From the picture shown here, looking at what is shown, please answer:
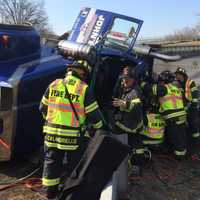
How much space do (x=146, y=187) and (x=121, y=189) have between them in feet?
2.03

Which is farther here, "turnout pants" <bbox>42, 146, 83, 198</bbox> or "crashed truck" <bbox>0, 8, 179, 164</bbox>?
"crashed truck" <bbox>0, 8, 179, 164</bbox>

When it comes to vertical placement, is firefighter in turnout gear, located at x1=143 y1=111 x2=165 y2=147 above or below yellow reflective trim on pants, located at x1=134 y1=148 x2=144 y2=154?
above

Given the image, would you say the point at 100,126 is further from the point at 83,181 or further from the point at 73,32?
the point at 73,32

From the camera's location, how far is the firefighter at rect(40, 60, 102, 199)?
4156mm

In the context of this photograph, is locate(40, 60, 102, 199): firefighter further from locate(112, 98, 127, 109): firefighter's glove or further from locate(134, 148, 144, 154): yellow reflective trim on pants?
locate(134, 148, 144, 154): yellow reflective trim on pants

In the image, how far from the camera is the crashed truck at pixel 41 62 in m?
4.74

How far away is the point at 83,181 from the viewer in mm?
3736

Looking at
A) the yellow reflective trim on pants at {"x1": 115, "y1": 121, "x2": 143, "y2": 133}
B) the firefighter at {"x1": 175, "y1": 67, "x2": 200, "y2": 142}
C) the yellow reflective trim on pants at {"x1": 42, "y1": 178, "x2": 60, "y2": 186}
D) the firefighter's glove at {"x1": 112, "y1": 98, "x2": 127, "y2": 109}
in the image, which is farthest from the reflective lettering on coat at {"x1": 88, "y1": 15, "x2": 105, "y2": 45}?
the yellow reflective trim on pants at {"x1": 42, "y1": 178, "x2": 60, "y2": 186}

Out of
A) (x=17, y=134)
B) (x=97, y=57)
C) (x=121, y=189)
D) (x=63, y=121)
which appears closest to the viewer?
(x=63, y=121)

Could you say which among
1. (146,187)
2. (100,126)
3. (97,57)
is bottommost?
(146,187)

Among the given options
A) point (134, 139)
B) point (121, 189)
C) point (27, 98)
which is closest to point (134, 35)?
point (134, 139)

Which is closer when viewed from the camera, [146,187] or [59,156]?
[59,156]

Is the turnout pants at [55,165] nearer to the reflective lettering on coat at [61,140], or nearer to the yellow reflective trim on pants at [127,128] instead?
the reflective lettering on coat at [61,140]

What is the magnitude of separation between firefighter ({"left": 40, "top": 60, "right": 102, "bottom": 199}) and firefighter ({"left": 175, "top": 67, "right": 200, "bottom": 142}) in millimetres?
3102
